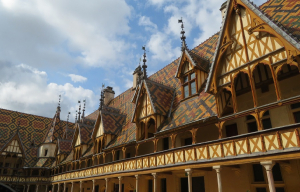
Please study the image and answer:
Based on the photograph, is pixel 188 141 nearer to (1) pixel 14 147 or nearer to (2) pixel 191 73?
(2) pixel 191 73

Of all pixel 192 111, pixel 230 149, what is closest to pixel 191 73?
pixel 192 111

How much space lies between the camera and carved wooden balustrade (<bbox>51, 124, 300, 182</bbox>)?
10.1 metres

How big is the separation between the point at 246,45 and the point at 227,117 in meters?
4.15

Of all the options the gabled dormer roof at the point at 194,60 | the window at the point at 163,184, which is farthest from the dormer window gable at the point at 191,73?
the window at the point at 163,184

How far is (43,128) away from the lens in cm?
4944

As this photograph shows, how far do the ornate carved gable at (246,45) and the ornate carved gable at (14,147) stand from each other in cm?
3759

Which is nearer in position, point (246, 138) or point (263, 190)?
point (246, 138)

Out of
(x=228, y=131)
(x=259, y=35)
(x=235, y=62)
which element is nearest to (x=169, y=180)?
(x=228, y=131)

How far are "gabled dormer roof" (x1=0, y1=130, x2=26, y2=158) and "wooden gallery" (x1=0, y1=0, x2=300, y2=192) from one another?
1910 centimetres

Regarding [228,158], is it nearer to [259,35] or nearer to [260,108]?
[260,108]

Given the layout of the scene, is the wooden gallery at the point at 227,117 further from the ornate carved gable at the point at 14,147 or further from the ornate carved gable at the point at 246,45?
the ornate carved gable at the point at 14,147

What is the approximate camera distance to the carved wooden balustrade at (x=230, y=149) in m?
10.1

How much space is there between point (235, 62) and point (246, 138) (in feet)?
14.7

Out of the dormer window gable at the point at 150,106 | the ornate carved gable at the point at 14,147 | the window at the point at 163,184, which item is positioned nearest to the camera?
the dormer window gable at the point at 150,106
